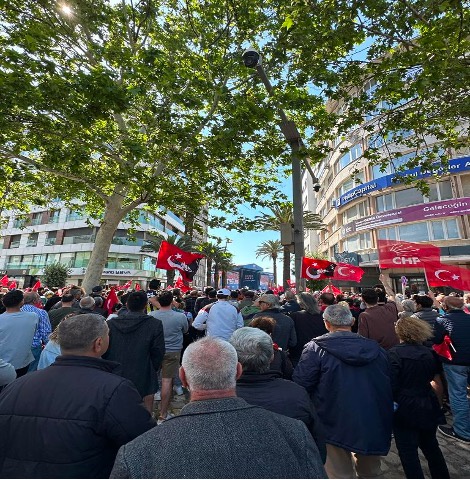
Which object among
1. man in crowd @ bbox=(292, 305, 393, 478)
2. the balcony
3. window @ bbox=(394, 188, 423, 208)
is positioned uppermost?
window @ bbox=(394, 188, 423, 208)

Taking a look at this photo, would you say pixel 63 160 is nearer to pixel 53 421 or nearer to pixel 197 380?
pixel 53 421

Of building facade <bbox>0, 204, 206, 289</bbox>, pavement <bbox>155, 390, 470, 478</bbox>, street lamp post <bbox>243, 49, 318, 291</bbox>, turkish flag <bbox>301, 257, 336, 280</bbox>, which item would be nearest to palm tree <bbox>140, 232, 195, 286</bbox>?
building facade <bbox>0, 204, 206, 289</bbox>

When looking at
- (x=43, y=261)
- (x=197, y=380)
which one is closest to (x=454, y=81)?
(x=197, y=380)

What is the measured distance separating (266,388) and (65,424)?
3.92 ft

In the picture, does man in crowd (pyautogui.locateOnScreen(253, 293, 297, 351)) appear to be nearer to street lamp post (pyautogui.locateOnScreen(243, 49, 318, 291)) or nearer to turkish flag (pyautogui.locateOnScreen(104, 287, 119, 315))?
street lamp post (pyautogui.locateOnScreen(243, 49, 318, 291))

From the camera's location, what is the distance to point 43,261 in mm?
44250

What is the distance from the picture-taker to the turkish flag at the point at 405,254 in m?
7.59

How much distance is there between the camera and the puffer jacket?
1.57m

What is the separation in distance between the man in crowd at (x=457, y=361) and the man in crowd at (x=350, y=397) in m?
2.34

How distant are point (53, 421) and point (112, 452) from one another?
411 millimetres

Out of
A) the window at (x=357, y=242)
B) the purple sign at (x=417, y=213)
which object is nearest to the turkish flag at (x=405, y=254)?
the purple sign at (x=417, y=213)

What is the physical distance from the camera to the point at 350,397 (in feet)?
8.81

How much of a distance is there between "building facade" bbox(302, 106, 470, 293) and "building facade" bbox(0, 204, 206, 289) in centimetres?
2532

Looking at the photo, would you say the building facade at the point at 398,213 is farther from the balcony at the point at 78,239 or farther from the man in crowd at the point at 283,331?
the balcony at the point at 78,239
